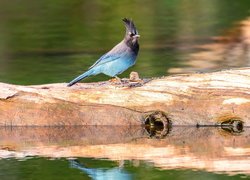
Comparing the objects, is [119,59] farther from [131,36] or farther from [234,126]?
[234,126]

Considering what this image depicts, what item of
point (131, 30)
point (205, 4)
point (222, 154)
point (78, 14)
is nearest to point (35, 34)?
point (78, 14)

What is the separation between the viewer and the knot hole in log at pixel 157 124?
34.7ft

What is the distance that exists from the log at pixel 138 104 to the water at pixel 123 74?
4.4 inches

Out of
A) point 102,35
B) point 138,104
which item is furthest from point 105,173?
point 102,35

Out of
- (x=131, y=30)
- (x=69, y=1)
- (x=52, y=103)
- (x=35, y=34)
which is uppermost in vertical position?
(x=69, y=1)

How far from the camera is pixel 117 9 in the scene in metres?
23.4

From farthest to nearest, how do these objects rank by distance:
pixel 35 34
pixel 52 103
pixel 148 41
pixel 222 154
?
pixel 35 34
pixel 148 41
pixel 52 103
pixel 222 154

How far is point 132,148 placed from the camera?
10078mm

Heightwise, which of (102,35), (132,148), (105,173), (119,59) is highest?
(102,35)

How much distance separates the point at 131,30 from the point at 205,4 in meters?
12.9

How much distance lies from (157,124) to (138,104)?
307mm

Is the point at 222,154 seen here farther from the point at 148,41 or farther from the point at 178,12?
the point at 178,12

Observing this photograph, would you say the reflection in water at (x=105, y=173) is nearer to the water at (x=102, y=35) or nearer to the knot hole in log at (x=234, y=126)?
the knot hole in log at (x=234, y=126)

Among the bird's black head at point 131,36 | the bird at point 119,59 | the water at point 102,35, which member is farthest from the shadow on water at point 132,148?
the water at point 102,35
